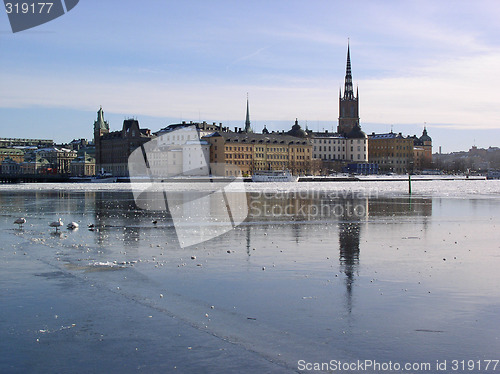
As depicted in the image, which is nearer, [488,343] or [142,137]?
[488,343]

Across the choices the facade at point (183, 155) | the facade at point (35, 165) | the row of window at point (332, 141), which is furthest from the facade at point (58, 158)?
the row of window at point (332, 141)

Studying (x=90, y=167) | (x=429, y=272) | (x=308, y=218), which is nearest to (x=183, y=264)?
(x=429, y=272)

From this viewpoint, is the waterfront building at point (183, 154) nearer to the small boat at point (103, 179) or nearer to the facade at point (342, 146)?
the small boat at point (103, 179)

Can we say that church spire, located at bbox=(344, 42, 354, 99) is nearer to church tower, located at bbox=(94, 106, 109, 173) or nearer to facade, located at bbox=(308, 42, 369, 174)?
facade, located at bbox=(308, 42, 369, 174)

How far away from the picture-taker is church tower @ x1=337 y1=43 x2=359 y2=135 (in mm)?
167500

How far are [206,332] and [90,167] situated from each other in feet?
512

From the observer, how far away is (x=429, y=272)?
12570mm

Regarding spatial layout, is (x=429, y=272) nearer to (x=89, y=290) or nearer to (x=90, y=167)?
(x=89, y=290)

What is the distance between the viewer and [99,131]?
16288cm

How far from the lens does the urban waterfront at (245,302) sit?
7.53 meters

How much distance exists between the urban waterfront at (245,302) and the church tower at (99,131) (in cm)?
14662

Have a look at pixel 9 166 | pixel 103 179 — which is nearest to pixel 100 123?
pixel 9 166

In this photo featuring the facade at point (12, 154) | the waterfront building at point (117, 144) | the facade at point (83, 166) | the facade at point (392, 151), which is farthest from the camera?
the facade at point (12, 154)

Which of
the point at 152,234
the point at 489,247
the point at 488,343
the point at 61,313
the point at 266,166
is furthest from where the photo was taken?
the point at 266,166
